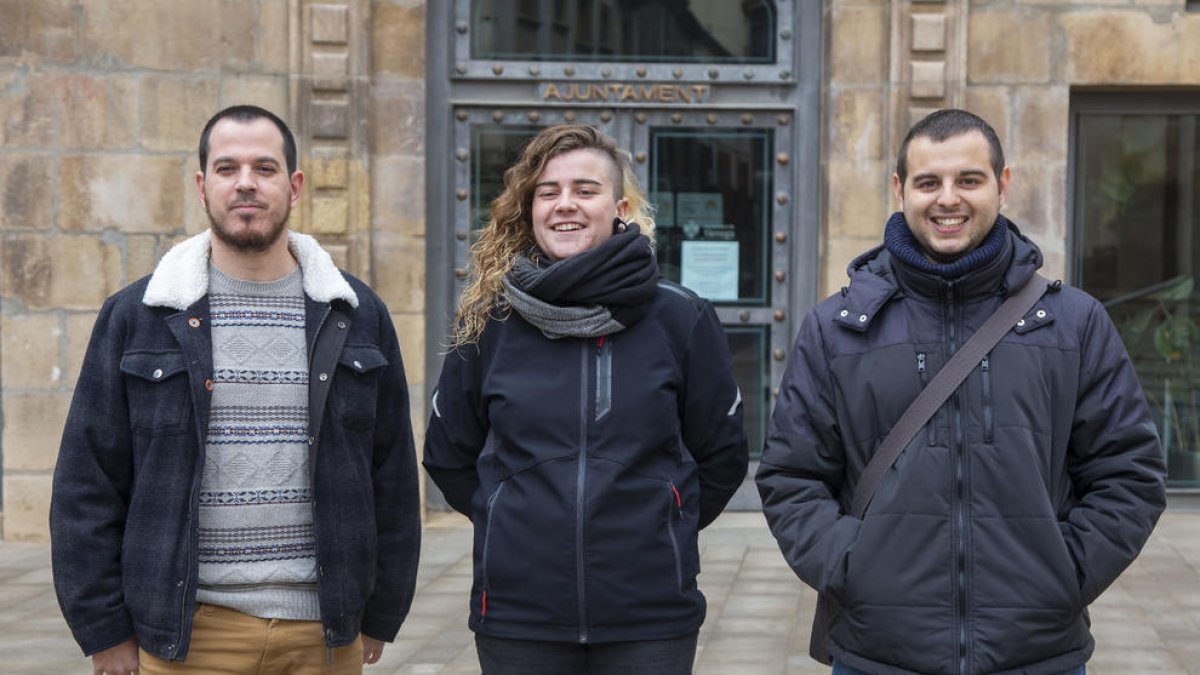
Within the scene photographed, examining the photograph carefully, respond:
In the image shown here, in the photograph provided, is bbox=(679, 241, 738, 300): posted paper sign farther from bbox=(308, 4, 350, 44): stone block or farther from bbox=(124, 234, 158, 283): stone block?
bbox=(124, 234, 158, 283): stone block

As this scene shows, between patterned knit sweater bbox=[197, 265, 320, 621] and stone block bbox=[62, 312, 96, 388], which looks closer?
patterned knit sweater bbox=[197, 265, 320, 621]

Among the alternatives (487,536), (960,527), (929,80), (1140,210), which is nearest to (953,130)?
(960,527)

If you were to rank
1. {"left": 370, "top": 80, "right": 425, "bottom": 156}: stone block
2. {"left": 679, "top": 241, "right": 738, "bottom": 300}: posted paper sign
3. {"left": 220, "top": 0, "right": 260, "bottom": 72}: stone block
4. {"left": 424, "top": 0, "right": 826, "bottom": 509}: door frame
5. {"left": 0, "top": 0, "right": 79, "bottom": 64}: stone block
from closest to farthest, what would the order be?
{"left": 0, "top": 0, "right": 79, "bottom": 64}: stone block, {"left": 220, "top": 0, "right": 260, "bottom": 72}: stone block, {"left": 370, "top": 80, "right": 425, "bottom": 156}: stone block, {"left": 424, "top": 0, "right": 826, "bottom": 509}: door frame, {"left": 679, "top": 241, "right": 738, "bottom": 300}: posted paper sign

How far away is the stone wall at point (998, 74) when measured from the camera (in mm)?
8305

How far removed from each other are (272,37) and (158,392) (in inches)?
211

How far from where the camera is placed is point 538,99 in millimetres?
8750

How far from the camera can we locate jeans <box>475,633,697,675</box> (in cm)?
332

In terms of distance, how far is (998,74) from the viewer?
8.36m

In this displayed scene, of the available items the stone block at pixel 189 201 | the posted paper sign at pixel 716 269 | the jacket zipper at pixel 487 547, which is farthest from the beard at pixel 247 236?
the posted paper sign at pixel 716 269

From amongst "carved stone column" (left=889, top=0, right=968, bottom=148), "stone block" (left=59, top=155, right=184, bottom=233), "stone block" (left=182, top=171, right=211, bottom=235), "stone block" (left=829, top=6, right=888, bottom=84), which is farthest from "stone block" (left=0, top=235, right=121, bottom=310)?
"carved stone column" (left=889, top=0, right=968, bottom=148)

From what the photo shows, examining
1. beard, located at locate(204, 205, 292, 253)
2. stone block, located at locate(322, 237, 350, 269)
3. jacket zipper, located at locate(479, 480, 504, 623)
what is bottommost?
jacket zipper, located at locate(479, 480, 504, 623)

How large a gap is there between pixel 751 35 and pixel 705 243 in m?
1.15

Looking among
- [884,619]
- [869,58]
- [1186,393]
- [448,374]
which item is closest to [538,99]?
[869,58]

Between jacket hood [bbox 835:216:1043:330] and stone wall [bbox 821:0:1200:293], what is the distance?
16.8 feet
